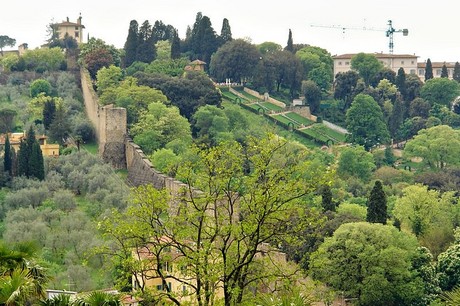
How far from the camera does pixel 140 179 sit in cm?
5762

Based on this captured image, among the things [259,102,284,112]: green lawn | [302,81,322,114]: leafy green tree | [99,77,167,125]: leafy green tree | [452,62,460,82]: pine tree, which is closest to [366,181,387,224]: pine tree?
[99,77,167,125]: leafy green tree

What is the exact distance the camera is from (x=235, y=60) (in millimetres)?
88938

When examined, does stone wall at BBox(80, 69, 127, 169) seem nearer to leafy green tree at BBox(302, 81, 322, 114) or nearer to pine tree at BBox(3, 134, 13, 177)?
pine tree at BBox(3, 134, 13, 177)

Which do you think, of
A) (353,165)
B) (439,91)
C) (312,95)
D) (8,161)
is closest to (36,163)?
(8,161)

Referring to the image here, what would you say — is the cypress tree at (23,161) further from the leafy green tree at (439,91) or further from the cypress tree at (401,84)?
the leafy green tree at (439,91)

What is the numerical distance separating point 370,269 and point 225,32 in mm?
56257

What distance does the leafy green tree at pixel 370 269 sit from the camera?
4231cm

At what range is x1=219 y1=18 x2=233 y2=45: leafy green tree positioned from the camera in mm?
96188

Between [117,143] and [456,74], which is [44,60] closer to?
[117,143]

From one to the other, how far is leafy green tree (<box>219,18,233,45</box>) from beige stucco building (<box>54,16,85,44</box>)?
48.1ft

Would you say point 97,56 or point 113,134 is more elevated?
point 97,56

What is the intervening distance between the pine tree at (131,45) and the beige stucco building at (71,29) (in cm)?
1768

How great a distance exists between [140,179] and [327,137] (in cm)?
3003

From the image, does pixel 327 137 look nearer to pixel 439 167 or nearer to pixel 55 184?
pixel 439 167
